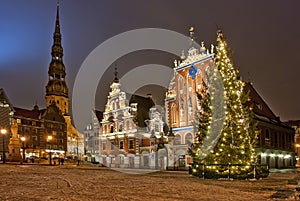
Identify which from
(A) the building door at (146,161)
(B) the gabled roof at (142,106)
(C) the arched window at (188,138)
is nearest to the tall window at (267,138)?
(C) the arched window at (188,138)

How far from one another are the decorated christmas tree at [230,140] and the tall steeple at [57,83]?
259 feet

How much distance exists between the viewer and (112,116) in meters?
49.6

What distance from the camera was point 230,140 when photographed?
58.6 feet

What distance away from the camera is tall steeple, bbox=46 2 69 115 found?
92938 millimetres

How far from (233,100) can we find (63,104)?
81.5 meters

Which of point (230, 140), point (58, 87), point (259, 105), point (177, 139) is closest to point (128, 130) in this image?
point (177, 139)

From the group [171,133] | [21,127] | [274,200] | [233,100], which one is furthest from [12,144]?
[274,200]

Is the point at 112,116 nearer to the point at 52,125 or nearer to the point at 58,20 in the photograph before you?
the point at 52,125

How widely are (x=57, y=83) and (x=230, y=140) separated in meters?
83.0


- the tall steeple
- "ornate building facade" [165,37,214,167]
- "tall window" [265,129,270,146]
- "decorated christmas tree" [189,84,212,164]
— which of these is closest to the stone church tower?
the tall steeple

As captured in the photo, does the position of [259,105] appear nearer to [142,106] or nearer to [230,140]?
[142,106]

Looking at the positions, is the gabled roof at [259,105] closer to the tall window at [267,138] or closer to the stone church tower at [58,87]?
the tall window at [267,138]

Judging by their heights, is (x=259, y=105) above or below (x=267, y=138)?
above

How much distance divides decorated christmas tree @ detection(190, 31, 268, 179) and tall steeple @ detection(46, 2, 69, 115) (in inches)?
3107
